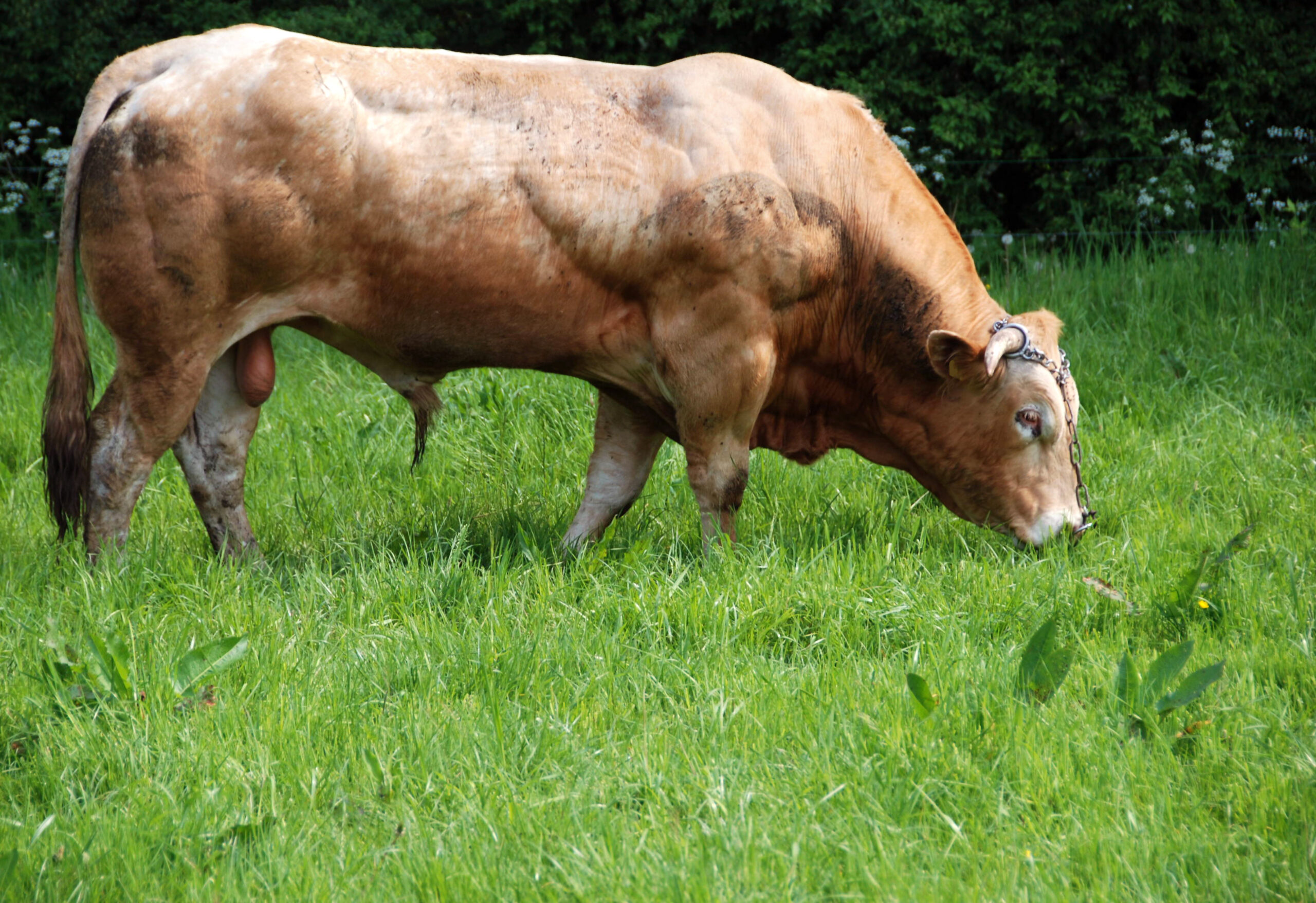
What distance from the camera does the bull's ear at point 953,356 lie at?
4.33 m

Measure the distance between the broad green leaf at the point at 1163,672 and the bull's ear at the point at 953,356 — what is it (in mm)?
1442

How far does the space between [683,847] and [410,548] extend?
214cm

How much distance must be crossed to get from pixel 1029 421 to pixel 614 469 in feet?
5.12

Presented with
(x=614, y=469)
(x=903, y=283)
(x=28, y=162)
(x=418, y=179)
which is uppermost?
(x=418, y=179)

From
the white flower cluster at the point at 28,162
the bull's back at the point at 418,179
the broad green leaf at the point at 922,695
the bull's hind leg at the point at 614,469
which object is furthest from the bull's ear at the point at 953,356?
the white flower cluster at the point at 28,162

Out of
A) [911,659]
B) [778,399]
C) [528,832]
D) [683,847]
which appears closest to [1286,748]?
[911,659]

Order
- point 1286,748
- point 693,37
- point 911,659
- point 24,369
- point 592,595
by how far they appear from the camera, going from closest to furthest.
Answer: point 1286,748
point 911,659
point 592,595
point 24,369
point 693,37

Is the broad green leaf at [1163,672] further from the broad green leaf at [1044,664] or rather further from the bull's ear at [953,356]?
the bull's ear at [953,356]

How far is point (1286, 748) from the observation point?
300 cm

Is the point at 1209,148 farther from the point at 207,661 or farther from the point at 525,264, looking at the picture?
the point at 207,661

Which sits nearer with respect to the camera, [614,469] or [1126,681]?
[1126,681]

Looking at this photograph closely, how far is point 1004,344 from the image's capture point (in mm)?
4387

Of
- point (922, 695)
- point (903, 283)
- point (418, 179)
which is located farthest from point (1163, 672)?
point (418, 179)

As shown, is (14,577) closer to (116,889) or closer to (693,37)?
(116,889)
